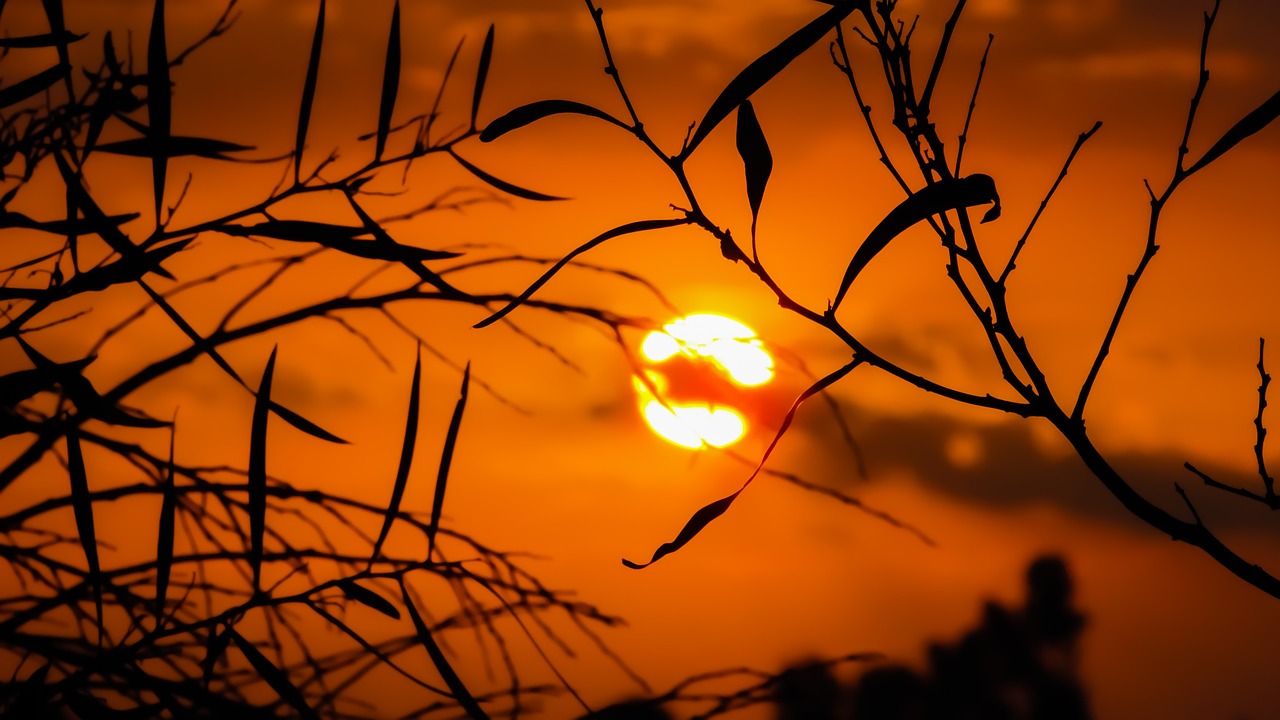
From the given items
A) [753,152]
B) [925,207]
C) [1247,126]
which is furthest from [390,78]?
[1247,126]

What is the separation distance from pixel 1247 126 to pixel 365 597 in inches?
32.7

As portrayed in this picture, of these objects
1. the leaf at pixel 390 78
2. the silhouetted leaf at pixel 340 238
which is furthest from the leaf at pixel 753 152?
the leaf at pixel 390 78

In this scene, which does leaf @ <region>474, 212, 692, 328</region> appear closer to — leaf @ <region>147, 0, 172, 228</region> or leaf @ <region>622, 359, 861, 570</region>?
leaf @ <region>622, 359, 861, 570</region>

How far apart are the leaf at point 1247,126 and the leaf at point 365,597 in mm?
785

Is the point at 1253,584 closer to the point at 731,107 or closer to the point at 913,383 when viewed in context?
the point at 913,383

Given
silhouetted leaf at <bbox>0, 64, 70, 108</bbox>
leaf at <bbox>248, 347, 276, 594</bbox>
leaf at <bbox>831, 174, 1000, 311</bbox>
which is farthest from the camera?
silhouetted leaf at <bbox>0, 64, 70, 108</bbox>

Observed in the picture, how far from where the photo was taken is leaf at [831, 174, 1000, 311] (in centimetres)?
66

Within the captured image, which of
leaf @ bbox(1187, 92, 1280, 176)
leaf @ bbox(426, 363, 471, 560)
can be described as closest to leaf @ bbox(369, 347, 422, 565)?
A: leaf @ bbox(426, 363, 471, 560)

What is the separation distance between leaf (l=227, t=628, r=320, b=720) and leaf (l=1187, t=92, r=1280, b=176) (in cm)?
89

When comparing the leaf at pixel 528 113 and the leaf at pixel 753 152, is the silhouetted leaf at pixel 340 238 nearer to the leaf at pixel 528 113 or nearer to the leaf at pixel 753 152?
the leaf at pixel 528 113

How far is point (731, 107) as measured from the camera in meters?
0.73

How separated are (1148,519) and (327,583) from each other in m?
0.67

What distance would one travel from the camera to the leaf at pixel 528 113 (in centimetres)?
75

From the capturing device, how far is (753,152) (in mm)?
731
